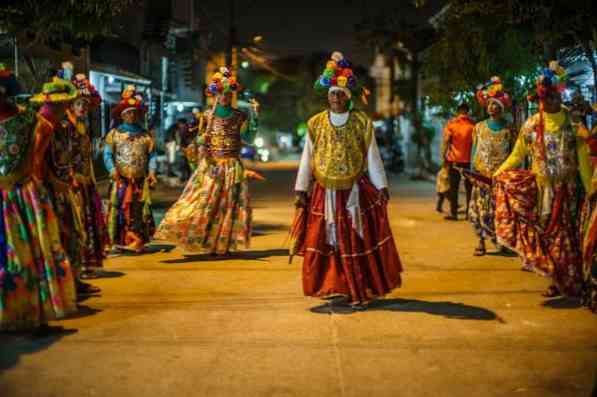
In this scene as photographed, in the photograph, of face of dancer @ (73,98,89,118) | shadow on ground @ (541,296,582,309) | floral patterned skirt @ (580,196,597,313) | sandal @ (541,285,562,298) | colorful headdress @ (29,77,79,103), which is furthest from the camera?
face of dancer @ (73,98,89,118)

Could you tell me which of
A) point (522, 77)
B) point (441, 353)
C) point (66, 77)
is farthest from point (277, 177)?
point (441, 353)

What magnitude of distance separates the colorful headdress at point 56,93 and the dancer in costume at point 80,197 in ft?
2.17

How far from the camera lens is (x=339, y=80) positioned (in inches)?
284

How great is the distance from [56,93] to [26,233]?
1120 millimetres

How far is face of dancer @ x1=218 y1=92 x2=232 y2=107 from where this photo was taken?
10.1 m

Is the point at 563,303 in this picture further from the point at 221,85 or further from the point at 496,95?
the point at 221,85

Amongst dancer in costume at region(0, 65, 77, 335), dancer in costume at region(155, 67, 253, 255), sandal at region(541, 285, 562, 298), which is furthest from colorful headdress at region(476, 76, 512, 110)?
dancer in costume at region(0, 65, 77, 335)

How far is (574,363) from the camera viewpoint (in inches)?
216

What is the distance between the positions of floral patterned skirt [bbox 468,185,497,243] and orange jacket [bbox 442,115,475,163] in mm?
4014

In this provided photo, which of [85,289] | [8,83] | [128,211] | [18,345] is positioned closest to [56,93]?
[8,83]

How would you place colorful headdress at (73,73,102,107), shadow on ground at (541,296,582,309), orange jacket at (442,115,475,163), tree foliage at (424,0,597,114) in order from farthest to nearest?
1. orange jacket at (442,115,475,163)
2. tree foliage at (424,0,597,114)
3. colorful headdress at (73,73,102,107)
4. shadow on ground at (541,296,582,309)

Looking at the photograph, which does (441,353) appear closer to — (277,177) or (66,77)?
Answer: (66,77)

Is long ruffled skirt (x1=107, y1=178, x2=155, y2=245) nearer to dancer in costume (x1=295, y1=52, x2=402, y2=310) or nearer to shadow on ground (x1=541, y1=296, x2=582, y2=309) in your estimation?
dancer in costume (x1=295, y1=52, x2=402, y2=310)

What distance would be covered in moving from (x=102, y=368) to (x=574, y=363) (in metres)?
3.07
